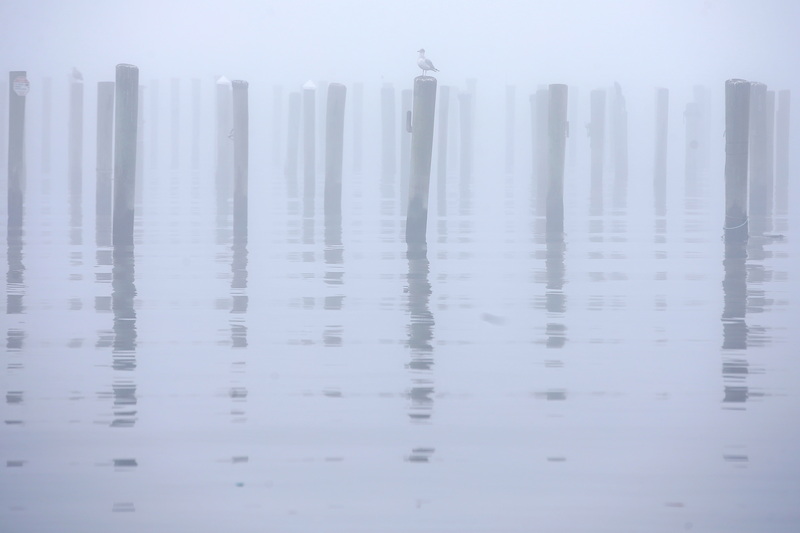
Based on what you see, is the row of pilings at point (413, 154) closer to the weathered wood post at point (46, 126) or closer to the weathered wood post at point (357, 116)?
the weathered wood post at point (46, 126)

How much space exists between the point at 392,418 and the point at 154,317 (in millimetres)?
3129

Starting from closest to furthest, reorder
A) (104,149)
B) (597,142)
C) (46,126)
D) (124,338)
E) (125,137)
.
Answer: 1. (124,338)
2. (125,137)
3. (104,149)
4. (597,142)
5. (46,126)

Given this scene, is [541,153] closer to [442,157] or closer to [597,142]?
[442,157]

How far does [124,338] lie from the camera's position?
7152 millimetres

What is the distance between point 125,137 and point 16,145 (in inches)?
123

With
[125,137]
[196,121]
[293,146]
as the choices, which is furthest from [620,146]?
[125,137]

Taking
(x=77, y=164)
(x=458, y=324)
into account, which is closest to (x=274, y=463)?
(x=458, y=324)

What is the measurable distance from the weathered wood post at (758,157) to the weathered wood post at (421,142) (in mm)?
5232

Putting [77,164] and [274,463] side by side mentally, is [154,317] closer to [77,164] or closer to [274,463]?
[274,463]

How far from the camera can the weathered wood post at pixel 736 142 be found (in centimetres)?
1173

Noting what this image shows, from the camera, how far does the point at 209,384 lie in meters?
5.86

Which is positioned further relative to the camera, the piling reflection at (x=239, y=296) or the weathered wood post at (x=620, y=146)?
the weathered wood post at (x=620, y=146)

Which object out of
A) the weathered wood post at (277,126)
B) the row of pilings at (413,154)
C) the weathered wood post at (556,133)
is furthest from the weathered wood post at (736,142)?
the weathered wood post at (277,126)

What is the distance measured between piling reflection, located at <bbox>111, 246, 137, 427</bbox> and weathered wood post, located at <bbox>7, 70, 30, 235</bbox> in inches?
112
